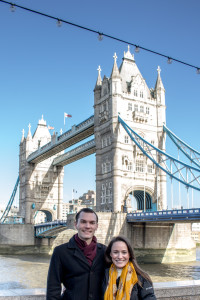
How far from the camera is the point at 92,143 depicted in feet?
134

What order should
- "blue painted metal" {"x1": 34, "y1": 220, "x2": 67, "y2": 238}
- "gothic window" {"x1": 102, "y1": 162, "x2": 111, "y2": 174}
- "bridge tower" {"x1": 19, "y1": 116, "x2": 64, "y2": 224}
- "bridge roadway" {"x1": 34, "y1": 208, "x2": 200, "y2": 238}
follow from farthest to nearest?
"bridge tower" {"x1": 19, "y1": 116, "x2": 64, "y2": 224}
"blue painted metal" {"x1": 34, "y1": 220, "x2": 67, "y2": 238}
"gothic window" {"x1": 102, "y1": 162, "x2": 111, "y2": 174}
"bridge roadway" {"x1": 34, "y1": 208, "x2": 200, "y2": 238}

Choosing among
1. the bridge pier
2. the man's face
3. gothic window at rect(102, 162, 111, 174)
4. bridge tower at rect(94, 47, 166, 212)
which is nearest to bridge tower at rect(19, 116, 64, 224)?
bridge tower at rect(94, 47, 166, 212)

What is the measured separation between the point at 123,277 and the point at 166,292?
6.89ft

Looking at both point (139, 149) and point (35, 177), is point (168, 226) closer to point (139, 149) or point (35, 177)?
point (139, 149)

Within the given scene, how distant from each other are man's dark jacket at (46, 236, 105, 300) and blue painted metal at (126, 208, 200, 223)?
2223cm

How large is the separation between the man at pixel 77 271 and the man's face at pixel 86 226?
12 millimetres

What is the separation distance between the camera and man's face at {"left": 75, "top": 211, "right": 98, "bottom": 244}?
3.90m

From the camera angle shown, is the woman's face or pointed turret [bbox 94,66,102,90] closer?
the woman's face

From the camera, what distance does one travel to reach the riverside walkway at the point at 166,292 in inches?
190

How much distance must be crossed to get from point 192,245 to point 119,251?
32.3 meters

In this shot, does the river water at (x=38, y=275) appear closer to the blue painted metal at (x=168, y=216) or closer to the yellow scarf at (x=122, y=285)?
the blue painted metal at (x=168, y=216)

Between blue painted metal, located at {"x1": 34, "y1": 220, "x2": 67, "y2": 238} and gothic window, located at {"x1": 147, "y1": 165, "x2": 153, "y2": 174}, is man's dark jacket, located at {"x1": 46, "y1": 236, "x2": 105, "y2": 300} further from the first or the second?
blue painted metal, located at {"x1": 34, "y1": 220, "x2": 67, "y2": 238}

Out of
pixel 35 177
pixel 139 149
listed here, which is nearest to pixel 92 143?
pixel 139 149

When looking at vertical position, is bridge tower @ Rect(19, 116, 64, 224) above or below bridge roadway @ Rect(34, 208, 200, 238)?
above
